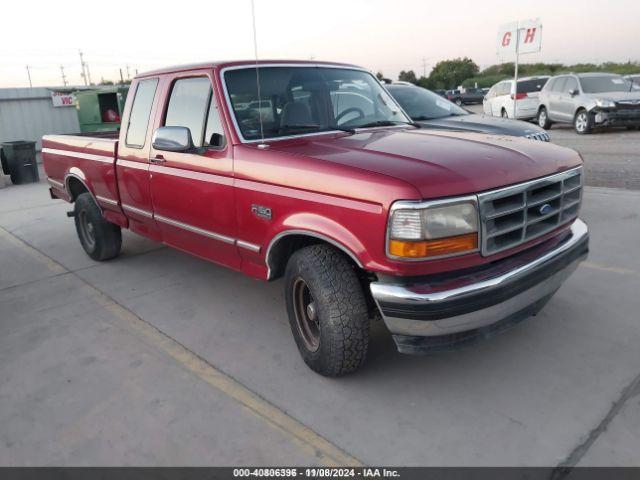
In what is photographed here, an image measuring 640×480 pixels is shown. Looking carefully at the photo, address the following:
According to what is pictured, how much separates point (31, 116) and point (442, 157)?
1829 cm

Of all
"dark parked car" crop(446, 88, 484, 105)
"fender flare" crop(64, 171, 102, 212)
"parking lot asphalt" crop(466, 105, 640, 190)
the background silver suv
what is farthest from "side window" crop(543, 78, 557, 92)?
"dark parked car" crop(446, 88, 484, 105)

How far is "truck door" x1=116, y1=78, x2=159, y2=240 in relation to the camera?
4.46 meters

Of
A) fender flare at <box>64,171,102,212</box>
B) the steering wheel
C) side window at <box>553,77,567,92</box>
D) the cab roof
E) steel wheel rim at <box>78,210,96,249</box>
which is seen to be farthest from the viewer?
side window at <box>553,77,567,92</box>

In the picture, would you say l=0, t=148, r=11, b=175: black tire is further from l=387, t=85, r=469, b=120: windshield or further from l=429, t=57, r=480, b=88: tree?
l=429, t=57, r=480, b=88: tree

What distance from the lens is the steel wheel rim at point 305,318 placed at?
332 centimetres

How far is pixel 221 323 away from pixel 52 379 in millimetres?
1222

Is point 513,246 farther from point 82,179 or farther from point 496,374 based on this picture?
point 82,179

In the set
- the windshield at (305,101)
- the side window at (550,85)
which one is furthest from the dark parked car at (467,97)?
the windshield at (305,101)

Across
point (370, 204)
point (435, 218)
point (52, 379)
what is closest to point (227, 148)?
point (370, 204)

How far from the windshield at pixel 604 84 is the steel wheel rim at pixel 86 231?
45.5 feet

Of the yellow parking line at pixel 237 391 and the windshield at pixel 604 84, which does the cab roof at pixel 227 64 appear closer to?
the yellow parking line at pixel 237 391

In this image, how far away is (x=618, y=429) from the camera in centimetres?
264

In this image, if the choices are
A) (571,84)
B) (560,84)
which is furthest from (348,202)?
(560,84)

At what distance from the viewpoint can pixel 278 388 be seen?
124 inches
